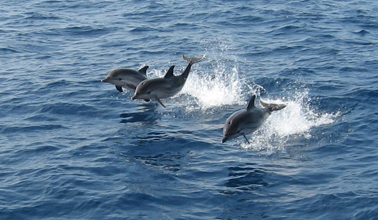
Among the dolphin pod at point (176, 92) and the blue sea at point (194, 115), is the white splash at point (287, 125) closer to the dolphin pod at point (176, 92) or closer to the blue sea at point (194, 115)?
the blue sea at point (194, 115)

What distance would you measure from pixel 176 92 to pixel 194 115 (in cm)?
124

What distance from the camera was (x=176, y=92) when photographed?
61.6 feet

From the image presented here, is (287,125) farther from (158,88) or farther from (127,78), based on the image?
(127,78)

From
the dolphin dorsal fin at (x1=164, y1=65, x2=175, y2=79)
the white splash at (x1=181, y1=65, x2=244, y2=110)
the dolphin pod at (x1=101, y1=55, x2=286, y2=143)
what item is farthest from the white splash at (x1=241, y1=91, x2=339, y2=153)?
the dolphin dorsal fin at (x1=164, y1=65, x2=175, y2=79)

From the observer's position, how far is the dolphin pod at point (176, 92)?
16.0 metres

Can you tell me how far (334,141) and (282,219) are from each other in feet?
15.4

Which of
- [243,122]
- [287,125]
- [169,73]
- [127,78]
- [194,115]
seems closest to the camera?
[243,122]

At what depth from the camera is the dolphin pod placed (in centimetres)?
1600

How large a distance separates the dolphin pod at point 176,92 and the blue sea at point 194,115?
2.59ft

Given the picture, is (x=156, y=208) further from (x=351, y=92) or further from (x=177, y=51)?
(x=177, y=51)

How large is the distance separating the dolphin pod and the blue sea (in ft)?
2.59

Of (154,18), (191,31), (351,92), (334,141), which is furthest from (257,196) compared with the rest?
(154,18)

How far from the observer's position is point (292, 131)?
59.2 ft

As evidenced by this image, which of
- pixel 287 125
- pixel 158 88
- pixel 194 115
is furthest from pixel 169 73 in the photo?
pixel 287 125
